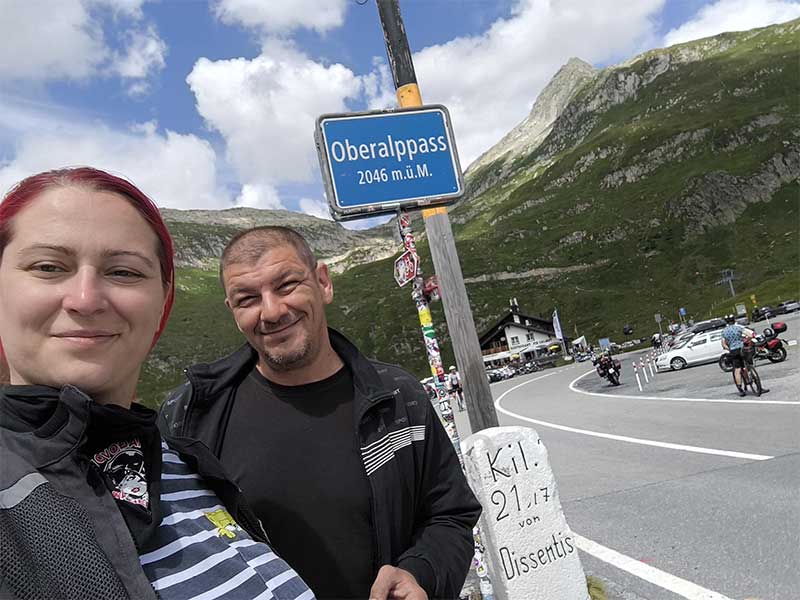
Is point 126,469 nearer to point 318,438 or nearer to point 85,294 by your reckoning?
point 85,294

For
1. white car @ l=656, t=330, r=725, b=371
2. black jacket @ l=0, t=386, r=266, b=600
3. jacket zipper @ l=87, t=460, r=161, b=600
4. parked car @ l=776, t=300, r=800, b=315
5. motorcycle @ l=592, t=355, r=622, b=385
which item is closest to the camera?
black jacket @ l=0, t=386, r=266, b=600

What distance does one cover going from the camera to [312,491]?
81.7 inches

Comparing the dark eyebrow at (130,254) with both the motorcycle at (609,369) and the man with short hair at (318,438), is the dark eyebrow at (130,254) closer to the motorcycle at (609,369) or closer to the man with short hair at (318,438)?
the man with short hair at (318,438)

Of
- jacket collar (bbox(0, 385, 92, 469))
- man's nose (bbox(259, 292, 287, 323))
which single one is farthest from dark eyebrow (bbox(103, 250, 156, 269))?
man's nose (bbox(259, 292, 287, 323))

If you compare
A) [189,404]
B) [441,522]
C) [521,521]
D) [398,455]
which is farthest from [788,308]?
[189,404]

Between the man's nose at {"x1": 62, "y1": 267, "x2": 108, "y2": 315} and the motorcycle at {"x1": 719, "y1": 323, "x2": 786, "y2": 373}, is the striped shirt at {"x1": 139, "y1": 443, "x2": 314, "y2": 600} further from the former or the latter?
the motorcycle at {"x1": 719, "y1": 323, "x2": 786, "y2": 373}

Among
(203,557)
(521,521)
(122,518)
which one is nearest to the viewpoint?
(122,518)

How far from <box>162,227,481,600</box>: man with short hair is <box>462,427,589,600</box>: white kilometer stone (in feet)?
6.01

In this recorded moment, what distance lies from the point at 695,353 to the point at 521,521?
1020 inches

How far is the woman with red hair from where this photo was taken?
3.08 feet

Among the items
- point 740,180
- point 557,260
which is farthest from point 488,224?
point 740,180

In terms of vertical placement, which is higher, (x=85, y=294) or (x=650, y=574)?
(x=85, y=294)

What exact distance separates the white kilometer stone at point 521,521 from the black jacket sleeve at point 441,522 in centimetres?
181

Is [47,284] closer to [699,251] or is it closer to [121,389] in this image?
[121,389]
